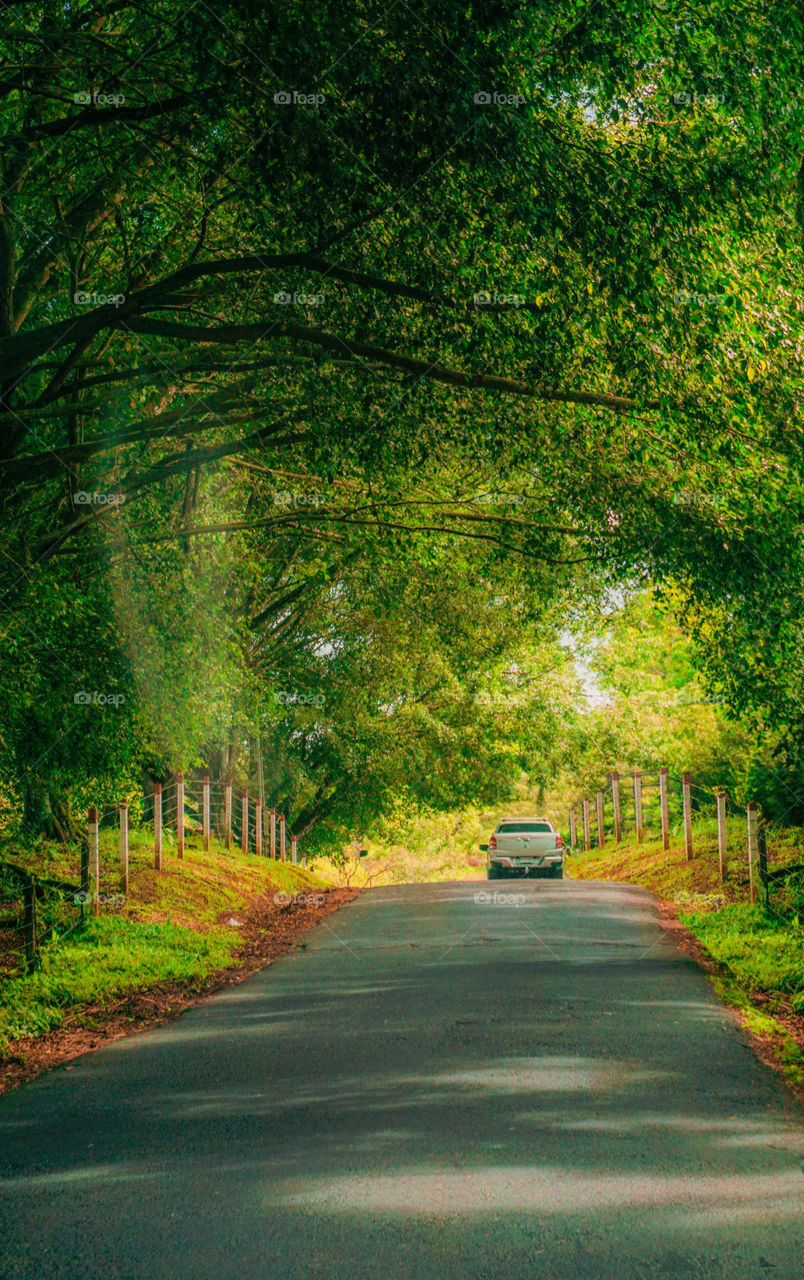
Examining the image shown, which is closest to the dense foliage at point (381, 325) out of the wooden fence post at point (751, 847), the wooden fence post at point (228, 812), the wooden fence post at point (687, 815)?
the wooden fence post at point (751, 847)

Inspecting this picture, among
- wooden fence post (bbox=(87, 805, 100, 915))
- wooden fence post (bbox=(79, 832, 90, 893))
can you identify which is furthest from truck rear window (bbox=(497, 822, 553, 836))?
wooden fence post (bbox=(79, 832, 90, 893))

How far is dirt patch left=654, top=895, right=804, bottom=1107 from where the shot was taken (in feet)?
26.8

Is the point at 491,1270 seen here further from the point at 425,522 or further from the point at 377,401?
the point at 425,522

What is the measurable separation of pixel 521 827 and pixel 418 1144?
26.0 m

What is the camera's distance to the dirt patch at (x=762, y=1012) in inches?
322

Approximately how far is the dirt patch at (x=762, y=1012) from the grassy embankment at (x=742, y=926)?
2cm

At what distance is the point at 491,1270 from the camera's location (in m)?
4.54

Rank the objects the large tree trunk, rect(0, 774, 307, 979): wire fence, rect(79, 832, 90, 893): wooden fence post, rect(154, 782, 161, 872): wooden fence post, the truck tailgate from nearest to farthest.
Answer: rect(0, 774, 307, 979): wire fence < rect(79, 832, 90, 893): wooden fence post < the large tree trunk < rect(154, 782, 161, 872): wooden fence post < the truck tailgate

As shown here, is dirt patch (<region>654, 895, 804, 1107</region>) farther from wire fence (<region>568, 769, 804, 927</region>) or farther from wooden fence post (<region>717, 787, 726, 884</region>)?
wooden fence post (<region>717, 787, 726, 884</region>)

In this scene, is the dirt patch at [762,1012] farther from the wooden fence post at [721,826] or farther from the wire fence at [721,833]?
the wooden fence post at [721,826]

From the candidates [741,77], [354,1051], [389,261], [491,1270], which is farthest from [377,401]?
[491,1270]

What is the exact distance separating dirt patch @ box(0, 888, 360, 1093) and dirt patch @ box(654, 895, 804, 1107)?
479 cm

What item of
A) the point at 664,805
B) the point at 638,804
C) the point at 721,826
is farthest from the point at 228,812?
the point at 721,826

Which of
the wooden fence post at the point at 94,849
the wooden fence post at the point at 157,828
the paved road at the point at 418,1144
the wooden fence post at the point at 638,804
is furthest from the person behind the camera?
the wooden fence post at the point at 638,804
